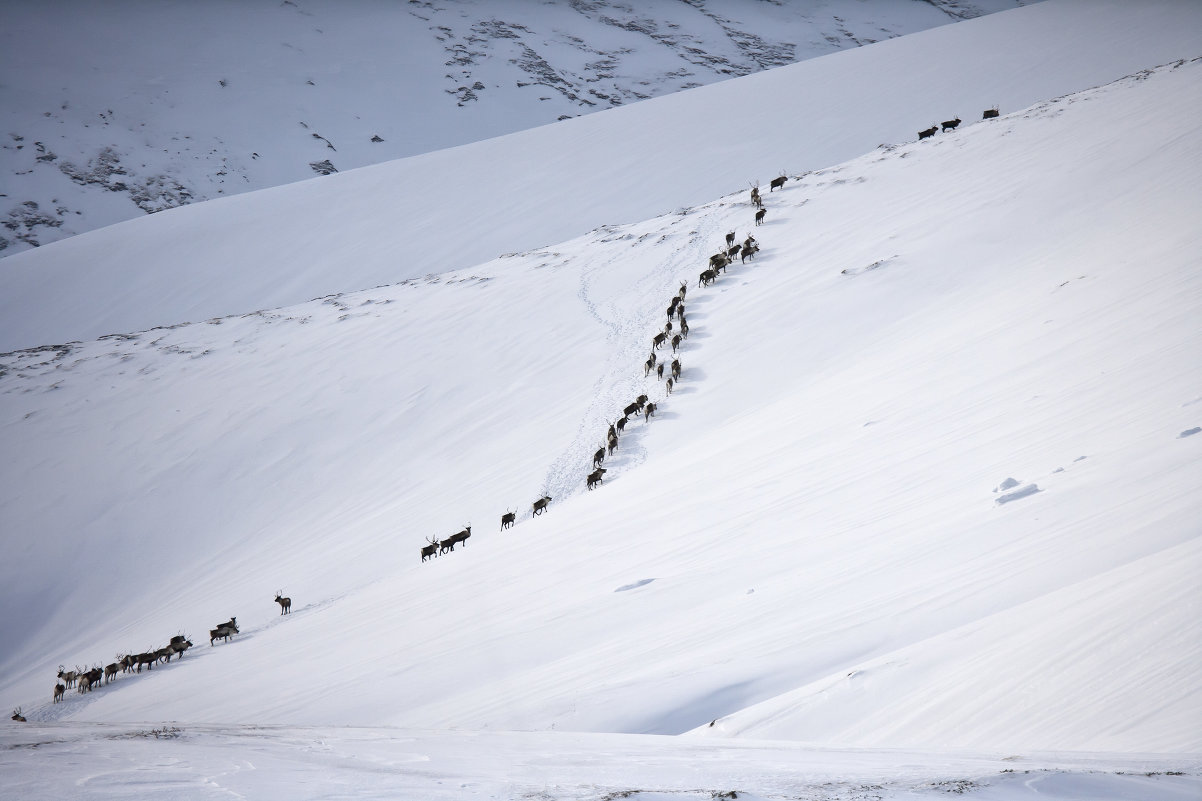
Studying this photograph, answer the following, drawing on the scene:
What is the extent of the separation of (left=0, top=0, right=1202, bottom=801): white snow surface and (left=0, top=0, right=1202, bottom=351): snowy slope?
5.66 meters

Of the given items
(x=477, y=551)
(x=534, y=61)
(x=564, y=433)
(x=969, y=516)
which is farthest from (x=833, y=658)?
(x=534, y=61)

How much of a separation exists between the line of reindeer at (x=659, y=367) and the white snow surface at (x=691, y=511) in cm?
Answer: 25

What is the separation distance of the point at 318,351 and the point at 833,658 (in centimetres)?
1545

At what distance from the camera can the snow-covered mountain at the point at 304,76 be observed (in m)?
59.8

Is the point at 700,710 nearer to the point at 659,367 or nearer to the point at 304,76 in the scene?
the point at 659,367

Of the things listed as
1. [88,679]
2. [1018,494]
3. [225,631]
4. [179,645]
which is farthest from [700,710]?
[88,679]

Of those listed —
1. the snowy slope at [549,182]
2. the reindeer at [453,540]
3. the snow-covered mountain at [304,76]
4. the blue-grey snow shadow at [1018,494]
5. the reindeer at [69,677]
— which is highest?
the snow-covered mountain at [304,76]

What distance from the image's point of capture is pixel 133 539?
12930 millimetres

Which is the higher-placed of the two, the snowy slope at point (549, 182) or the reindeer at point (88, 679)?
the snowy slope at point (549, 182)

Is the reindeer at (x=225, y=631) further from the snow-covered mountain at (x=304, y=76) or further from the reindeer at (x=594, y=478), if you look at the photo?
the snow-covered mountain at (x=304, y=76)

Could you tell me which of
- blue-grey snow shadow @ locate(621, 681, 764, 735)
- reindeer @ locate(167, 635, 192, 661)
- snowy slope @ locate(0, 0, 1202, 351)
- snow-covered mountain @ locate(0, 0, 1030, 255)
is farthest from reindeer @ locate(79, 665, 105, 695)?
snow-covered mountain @ locate(0, 0, 1030, 255)

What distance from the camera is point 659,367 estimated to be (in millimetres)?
13391

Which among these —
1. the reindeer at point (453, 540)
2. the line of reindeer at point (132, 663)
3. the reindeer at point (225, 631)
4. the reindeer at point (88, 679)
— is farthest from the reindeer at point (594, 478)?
the reindeer at point (88, 679)

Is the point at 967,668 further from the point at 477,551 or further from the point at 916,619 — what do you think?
the point at 477,551
